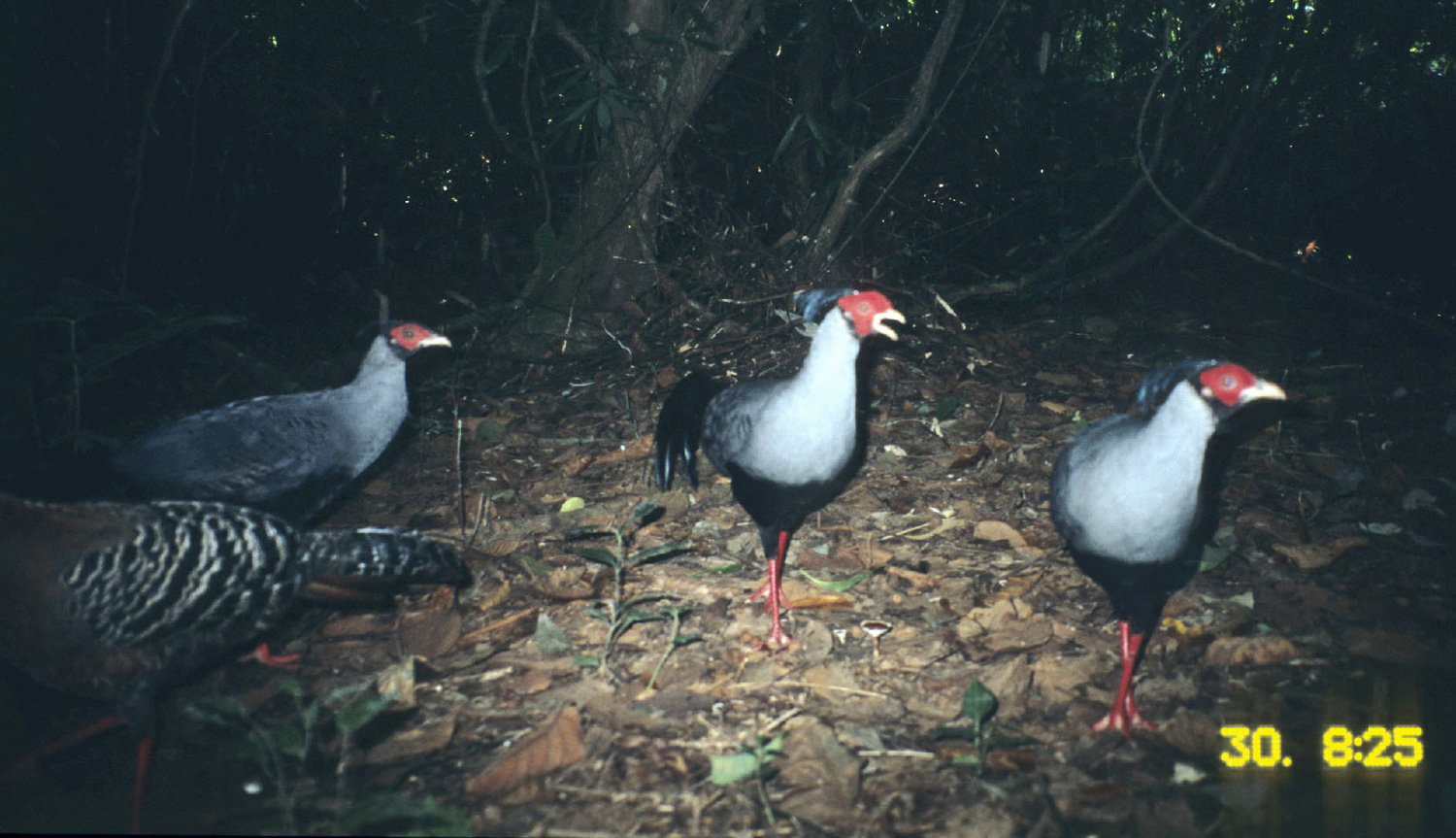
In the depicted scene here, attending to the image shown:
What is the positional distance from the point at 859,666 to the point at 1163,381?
1.55 m

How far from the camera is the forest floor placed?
2398 mm

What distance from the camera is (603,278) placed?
598 cm

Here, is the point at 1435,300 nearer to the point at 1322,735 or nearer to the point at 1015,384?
the point at 1015,384

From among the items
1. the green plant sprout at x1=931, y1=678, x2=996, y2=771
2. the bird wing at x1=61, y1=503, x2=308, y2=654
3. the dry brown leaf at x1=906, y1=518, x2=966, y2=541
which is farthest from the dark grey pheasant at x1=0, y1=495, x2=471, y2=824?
the dry brown leaf at x1=906, y1=518, x2=966, y2=541

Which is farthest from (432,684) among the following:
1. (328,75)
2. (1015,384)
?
(328,75)

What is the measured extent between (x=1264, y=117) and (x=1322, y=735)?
5.96 metres

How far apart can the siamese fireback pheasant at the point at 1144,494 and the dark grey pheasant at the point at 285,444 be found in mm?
3101

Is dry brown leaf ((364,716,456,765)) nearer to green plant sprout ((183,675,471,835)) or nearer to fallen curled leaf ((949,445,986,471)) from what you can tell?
green plant sprout ((183,675,471,835))

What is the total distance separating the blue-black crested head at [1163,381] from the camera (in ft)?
9.12

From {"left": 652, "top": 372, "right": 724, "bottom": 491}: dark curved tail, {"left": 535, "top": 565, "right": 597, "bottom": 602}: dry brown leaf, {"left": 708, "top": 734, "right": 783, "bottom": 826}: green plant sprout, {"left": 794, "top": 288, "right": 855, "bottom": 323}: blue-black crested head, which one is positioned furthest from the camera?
{"left": 652, "top": 372, "right": 724, "bottom": 491}: dark curved tail

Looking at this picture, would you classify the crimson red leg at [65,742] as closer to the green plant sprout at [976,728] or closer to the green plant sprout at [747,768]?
the green plant sprout at [747,768]

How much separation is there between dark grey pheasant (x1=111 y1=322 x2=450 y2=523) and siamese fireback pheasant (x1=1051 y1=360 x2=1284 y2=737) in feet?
10.2

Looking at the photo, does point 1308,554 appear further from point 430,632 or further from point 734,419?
point 430,632

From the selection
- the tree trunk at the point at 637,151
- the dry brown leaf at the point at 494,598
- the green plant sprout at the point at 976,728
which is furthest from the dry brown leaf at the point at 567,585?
the tree trunk at the point at 637,151
